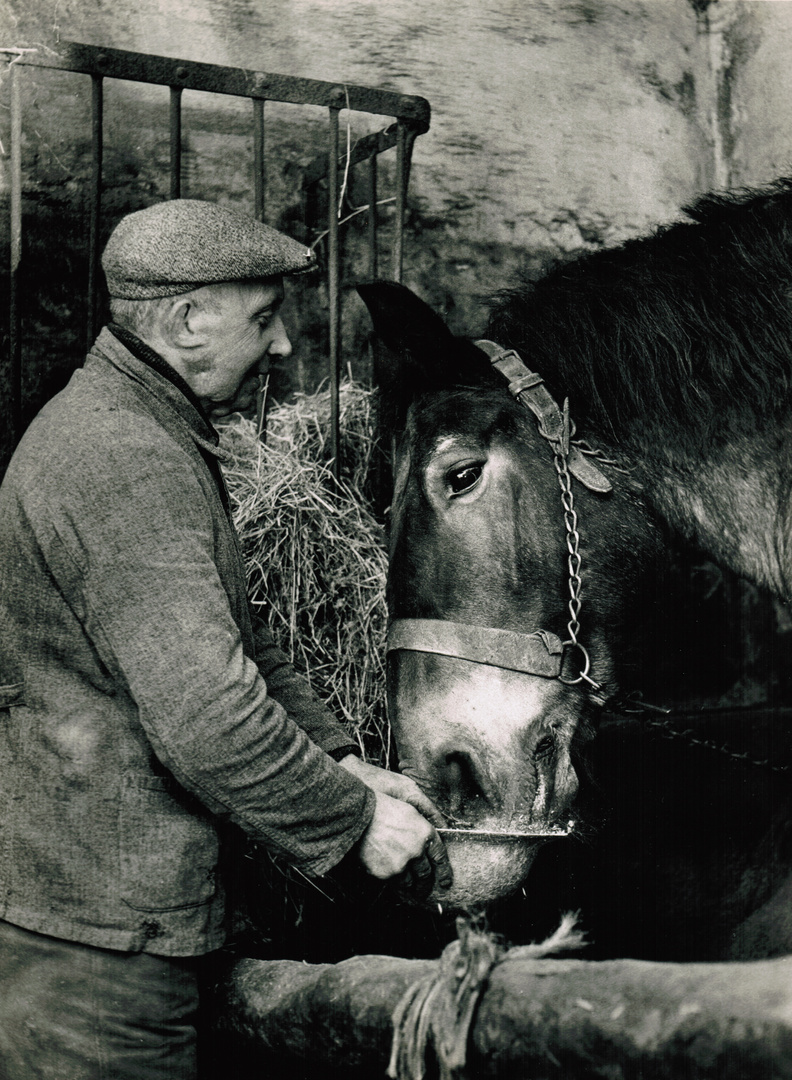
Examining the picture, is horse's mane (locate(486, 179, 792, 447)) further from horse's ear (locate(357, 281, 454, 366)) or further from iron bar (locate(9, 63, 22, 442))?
iron bar (locate(9, 63, 22, 442))

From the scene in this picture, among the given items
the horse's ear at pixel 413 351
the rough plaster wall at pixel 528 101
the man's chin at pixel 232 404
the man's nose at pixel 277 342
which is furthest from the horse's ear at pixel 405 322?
the rough plaster wall at pixel 528 101

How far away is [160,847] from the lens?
68.9 inches

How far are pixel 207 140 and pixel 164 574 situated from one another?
2351mm

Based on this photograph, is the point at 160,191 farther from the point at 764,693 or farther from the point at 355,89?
the point at 764,693

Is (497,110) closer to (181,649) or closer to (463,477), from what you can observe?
(463,477)

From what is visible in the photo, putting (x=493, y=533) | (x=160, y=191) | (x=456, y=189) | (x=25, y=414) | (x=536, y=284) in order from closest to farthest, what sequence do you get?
1. (x=493, y=533)
2. (x=536, y=284)
3. (x=25, y=414)
4. (x=160, y=191)
5. (x=456, y=189)

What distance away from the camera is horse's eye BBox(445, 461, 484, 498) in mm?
2336

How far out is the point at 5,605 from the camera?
176cm

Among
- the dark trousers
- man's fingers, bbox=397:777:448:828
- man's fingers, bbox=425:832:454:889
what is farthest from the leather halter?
the dark trousers

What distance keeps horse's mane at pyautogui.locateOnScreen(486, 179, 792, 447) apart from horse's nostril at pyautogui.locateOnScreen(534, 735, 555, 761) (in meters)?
0.70

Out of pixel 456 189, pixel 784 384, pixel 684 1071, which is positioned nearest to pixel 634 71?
pixel 456 189

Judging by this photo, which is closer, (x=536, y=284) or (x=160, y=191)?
(x=536, y=284)

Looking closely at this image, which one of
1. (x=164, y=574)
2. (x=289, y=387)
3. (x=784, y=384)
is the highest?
(x=784, y=384)

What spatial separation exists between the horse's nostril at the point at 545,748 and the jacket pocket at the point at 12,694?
3.39 feet
